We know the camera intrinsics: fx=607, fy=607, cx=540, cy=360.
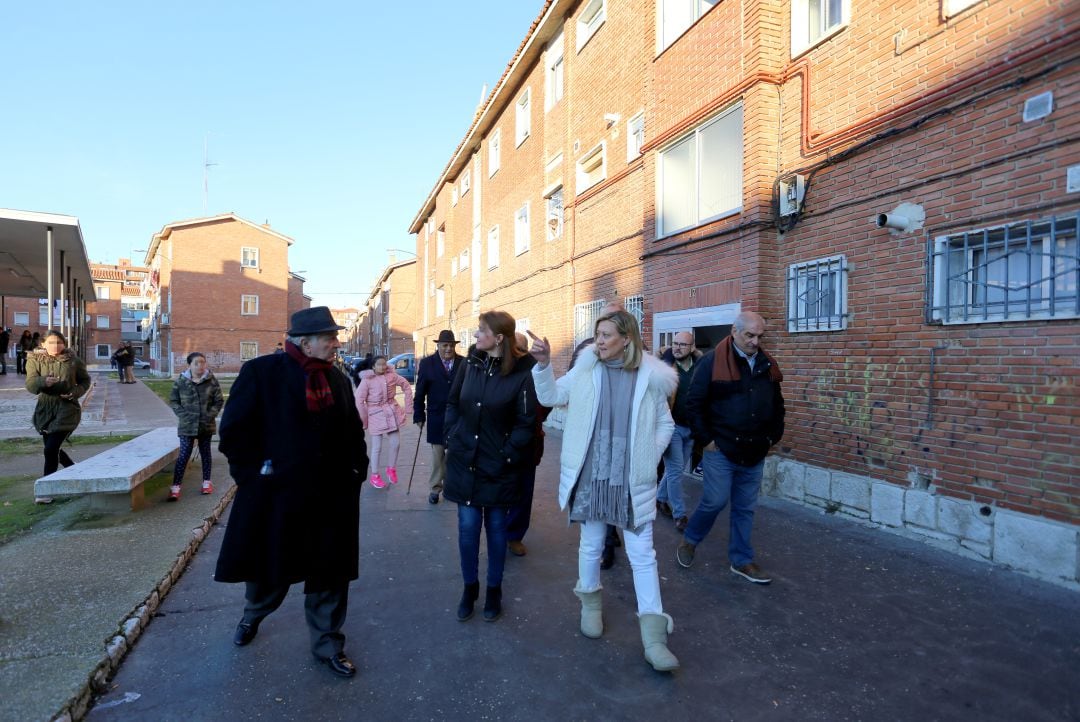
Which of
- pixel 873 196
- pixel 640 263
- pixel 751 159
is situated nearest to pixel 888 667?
pixel 873 196

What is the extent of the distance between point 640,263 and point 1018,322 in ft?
18.7

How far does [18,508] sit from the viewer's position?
591 centimetres

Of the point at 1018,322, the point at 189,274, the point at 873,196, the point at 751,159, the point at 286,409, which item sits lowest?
the point at 286,409

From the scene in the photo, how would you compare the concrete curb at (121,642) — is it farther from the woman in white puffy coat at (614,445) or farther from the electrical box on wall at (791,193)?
the electrical box on wall at (791,193)

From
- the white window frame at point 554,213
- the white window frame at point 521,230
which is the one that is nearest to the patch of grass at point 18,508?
the white window frame at point 554,213

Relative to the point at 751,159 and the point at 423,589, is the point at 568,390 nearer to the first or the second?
the point at 423,589

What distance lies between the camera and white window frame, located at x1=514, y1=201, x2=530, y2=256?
15.4 metres

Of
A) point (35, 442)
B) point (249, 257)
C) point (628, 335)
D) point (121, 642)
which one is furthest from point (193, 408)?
point (249, 257)

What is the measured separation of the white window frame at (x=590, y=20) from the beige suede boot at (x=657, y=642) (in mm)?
11293

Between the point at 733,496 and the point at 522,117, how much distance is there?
1386 centimetres

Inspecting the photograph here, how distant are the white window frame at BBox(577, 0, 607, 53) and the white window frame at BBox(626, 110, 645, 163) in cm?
250

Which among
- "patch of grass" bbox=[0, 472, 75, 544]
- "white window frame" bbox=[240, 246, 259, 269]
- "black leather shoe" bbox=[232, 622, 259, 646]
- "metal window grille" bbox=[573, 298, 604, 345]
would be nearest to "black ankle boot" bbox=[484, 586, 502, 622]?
"black leather shoe" bbox=[232, 622, 259, 646]

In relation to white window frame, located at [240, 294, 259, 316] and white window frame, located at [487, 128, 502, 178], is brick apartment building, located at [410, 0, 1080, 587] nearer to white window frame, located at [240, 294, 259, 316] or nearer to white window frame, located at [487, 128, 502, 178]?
white window frame, located at [487, 128, 502, 178]

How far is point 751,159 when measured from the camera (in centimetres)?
711
